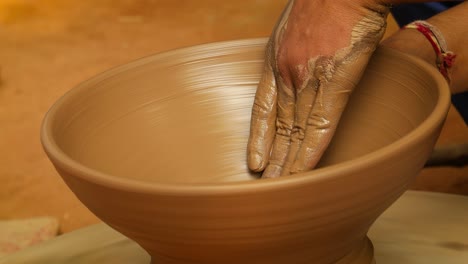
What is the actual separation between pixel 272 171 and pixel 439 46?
0.39 meters

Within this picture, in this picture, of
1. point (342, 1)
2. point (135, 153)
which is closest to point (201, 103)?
point (135, 153)

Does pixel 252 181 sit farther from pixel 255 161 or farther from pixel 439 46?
pixel 439 46

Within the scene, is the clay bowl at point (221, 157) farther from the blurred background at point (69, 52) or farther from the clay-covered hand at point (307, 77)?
the blurred background at point (69, 52)

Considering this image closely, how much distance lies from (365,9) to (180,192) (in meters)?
0.46

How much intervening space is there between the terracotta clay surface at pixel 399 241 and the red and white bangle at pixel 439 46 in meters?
0.22

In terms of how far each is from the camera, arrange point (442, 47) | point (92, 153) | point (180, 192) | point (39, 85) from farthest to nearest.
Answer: point (39, 85)
point (442, 47)
point (92, 153)
point (180, 192)

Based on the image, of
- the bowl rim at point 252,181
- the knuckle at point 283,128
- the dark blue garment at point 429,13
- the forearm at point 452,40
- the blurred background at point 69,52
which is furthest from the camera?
the blurred background at point 69,52

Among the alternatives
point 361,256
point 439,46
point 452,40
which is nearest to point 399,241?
point 361,256

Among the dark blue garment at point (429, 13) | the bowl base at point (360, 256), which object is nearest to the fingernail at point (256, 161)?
the bowl base at point (360, 256)

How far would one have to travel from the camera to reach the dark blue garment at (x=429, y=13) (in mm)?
1618

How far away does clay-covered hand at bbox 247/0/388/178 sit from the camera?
3.22 feet

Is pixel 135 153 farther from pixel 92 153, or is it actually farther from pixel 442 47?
pixel 442 47

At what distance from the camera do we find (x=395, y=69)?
96cm

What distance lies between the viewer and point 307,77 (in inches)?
40.3
